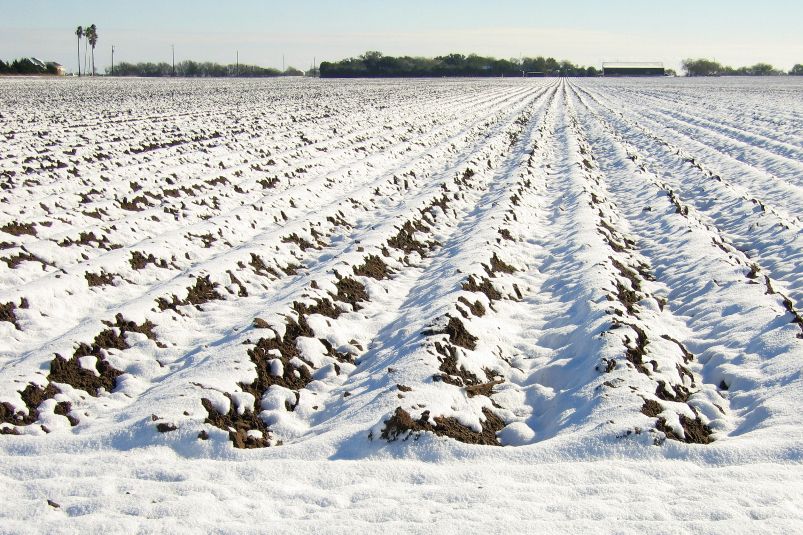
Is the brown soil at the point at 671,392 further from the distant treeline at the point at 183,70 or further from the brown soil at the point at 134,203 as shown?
the distant treeline at the point at 183,70

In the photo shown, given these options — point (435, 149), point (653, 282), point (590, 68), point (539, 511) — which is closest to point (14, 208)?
point (653, 282)

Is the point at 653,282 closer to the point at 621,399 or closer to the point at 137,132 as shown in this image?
the point at 621,399

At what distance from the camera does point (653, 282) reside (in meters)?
8.37

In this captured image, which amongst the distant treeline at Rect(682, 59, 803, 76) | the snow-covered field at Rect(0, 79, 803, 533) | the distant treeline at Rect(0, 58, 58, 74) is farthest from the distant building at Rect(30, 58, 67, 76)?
the distant treeline at Rect(682, 59, 803, 76)

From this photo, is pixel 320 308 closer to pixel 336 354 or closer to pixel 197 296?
pixel 336 354

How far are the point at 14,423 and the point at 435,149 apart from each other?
16.3m

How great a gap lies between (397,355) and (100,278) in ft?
11.9

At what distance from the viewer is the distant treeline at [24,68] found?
81688mm

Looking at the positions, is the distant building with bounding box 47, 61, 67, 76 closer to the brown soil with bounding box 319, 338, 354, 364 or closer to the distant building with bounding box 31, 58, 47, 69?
the distant building with bounding box 31, 58, 47, 69

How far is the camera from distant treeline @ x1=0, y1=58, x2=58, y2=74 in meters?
81.7

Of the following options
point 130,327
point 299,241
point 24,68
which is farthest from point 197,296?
point 24,68

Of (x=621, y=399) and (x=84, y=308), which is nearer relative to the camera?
(x=621, y=399)

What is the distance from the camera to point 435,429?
471cm

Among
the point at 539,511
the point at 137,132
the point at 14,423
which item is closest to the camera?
the point at 539,511
